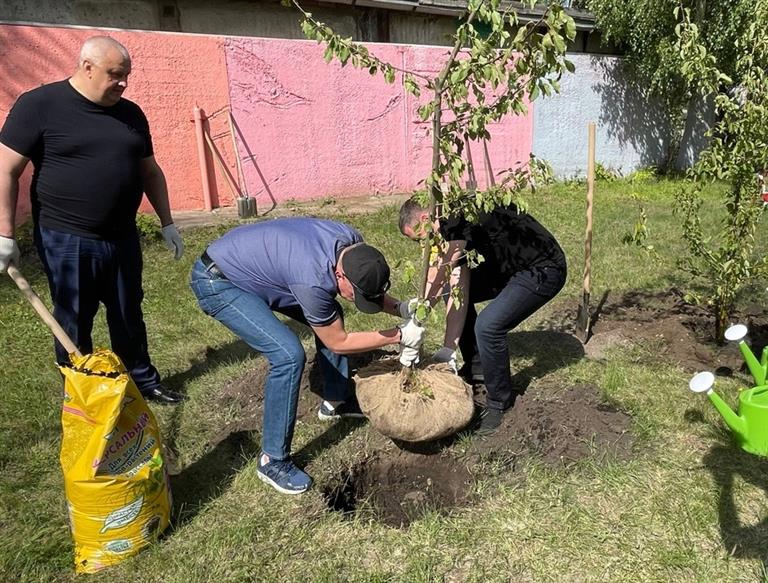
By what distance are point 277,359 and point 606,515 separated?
62.0 inches

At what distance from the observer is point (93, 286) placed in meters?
3.05

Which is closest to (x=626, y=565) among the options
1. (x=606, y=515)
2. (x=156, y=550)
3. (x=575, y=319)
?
(x=606, y=515)

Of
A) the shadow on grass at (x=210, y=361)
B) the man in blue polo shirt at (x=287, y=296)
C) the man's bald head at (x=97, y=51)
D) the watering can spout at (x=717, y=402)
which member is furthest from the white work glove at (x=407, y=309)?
the man's bald head at (x=97, y=51)

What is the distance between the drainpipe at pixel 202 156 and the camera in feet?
24.4

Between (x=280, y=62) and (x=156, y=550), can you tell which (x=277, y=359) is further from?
(x=280, y=62)

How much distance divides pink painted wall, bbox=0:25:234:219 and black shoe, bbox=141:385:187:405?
168 inches

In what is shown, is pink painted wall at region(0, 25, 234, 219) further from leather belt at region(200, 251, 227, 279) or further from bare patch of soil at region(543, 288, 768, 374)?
bare patch of soil at region(543, 288, 768, 374)

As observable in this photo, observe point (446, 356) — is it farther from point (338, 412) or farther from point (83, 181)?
A: point (83, 181)

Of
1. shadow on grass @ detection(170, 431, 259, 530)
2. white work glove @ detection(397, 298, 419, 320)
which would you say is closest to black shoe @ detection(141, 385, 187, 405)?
shadow on grass @ detection(170, 431, 259, 530)

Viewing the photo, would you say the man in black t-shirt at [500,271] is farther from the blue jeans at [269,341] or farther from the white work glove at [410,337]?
the blue jeans at [269,341]

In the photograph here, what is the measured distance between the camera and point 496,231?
291 centimetres

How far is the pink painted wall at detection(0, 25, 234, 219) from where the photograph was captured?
645 centimetres

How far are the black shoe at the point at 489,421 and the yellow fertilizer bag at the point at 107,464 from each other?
1.58 meters

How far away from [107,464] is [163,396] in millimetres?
1431
